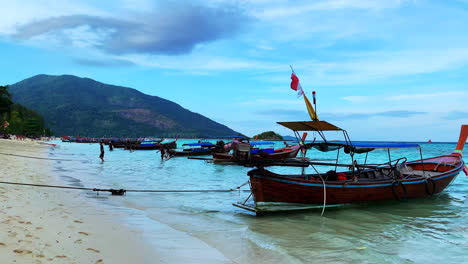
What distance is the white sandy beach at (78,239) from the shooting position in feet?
17.2

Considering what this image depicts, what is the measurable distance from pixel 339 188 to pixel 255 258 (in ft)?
19.8

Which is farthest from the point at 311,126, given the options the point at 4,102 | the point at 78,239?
the point at 4,102

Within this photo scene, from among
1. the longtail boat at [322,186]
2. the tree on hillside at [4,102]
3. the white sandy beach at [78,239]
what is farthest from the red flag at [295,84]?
the tree on hillside at [4,102]

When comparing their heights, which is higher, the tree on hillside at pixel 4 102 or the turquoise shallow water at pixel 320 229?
the tree on hillside at pixel 4 102

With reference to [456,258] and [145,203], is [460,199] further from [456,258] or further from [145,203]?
[145,203]

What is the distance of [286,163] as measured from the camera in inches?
442

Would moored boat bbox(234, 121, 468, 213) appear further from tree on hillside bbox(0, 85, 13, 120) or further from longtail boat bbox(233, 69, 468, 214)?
tree on hillside bbox(0, 85, 13, 120)

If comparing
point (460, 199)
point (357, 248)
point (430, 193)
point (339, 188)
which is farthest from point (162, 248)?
point (460, 199)

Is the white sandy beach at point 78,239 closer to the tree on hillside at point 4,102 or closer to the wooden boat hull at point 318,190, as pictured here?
the wooden boat hull at point 318,190

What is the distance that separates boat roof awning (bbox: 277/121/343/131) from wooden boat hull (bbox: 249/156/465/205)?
183 centimetres

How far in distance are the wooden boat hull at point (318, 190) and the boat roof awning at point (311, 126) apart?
1831 millimetres

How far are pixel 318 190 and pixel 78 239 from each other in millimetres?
7708

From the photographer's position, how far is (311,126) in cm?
1159

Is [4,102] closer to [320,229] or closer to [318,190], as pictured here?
[318,190]
